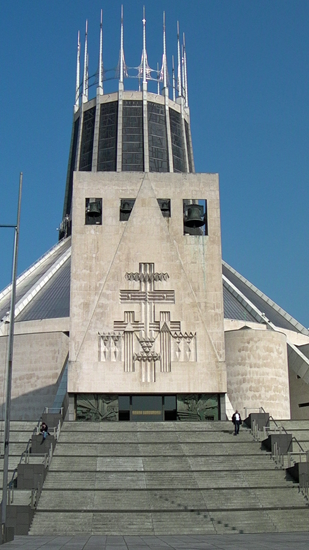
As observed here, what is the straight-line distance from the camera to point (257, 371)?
3512 centimetres

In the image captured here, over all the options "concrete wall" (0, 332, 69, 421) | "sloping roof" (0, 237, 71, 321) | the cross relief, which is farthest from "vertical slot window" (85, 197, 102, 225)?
"sloping roof" (0, 237, 71, 321)

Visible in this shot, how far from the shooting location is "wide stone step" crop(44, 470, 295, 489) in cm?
1925

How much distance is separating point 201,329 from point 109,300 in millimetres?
3603

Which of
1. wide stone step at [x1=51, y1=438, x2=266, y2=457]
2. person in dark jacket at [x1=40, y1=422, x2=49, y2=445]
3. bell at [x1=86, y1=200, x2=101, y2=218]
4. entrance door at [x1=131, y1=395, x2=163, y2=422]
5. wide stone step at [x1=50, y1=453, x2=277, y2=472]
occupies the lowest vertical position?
wide stone step at [x1=50, y1=453, x2=277, y2=472]

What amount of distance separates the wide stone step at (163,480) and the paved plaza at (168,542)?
302 centimetres

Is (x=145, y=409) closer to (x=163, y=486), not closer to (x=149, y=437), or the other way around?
(x=149, y=437)

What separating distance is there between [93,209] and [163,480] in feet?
40.1

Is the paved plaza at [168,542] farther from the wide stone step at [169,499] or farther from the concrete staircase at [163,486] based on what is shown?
the wide stone step at [169,499]

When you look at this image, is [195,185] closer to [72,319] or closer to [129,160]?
[72,319]

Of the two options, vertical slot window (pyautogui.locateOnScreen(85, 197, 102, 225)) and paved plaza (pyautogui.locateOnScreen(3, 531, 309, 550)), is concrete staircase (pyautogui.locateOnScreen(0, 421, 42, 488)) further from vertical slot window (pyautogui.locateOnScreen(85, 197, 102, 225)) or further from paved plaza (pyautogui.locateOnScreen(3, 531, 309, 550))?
vertical slot window (pyautogui.locateOnScreen(85, 197, 102, 225))

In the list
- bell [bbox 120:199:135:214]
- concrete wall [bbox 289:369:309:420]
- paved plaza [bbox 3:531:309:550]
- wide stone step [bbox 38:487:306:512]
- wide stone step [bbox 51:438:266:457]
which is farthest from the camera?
concrete wall [bbox 289:369:309:420]

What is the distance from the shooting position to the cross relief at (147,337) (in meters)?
26.8

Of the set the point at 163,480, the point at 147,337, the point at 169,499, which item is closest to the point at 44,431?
the point at 163,480

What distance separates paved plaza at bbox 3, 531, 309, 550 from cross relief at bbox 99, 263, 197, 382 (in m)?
10.9
